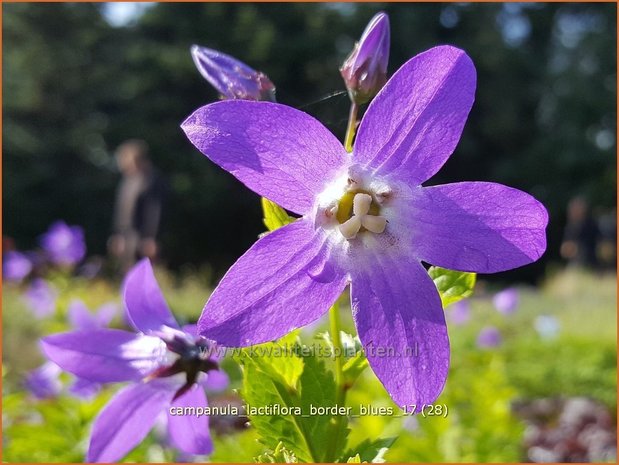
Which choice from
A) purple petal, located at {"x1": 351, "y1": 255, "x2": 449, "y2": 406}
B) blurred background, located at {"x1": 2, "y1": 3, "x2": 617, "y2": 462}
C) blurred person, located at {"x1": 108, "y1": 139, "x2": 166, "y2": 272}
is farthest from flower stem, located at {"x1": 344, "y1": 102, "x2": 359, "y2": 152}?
blurred background, located at {"x1": 2, "y1": 3, "x2": 617, "y2": 462}

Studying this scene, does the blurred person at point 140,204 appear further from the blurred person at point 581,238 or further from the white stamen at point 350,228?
the blurred person at point 581,238

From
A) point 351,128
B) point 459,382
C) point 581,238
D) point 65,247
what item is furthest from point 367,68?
point 581,238

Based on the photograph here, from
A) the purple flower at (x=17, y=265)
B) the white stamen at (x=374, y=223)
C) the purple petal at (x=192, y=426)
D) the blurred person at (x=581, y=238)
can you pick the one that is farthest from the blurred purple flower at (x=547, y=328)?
the blurred person at (x=581, y=238)

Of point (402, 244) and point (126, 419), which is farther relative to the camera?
point (126, 419)

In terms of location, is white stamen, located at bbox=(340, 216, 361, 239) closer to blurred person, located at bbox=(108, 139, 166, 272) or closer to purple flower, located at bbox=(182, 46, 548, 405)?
purple flower, located at bbox=(182, 46, 548, 405)

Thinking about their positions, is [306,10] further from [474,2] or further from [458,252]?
[458,252]

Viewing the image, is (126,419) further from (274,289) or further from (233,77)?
(233,77)
